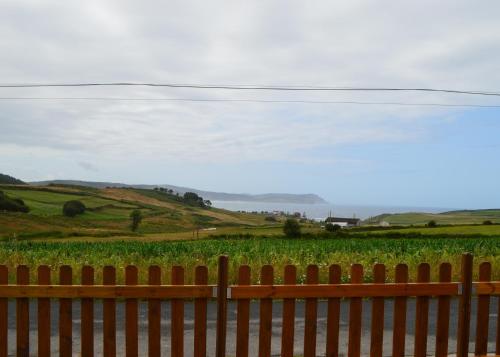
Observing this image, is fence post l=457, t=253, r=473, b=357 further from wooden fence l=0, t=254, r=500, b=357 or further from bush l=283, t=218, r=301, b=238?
bush l=283, t=218, r=301, b=238

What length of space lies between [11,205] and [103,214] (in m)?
13.6

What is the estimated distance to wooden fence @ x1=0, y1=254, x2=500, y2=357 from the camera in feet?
16.1

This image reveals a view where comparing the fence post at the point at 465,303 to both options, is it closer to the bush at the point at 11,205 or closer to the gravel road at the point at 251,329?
the gravel road at the point at 251,329

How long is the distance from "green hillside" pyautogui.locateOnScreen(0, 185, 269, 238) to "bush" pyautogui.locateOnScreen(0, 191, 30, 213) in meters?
1.16

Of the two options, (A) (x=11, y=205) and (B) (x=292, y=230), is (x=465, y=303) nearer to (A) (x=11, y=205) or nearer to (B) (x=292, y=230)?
(B) (x=292, y=230)

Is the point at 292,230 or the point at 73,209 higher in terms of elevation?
the point at 292,230

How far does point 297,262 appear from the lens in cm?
1267

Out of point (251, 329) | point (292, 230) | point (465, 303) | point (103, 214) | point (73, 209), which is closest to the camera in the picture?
point (465, 303)

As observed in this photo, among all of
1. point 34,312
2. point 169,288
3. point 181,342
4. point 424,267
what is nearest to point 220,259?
point 169,288

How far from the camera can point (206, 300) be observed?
5.04 metres

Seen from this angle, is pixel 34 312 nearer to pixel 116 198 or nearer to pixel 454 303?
pixel 454 303

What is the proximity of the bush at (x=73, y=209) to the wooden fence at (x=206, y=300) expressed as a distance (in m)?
67.6

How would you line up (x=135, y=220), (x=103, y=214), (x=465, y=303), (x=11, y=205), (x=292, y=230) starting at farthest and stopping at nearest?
(x=103, y=214) < (x=135, y=220) < (x=11, y=205) < (x=292, y=230) < (x=465, y=303)

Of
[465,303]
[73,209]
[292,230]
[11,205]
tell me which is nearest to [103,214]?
[73,209]
